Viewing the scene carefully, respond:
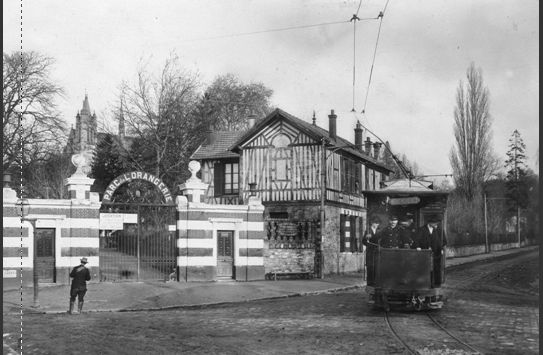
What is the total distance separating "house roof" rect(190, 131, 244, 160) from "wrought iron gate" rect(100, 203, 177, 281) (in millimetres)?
9620

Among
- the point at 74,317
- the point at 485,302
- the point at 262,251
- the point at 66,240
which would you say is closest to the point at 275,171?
the point at 262,251

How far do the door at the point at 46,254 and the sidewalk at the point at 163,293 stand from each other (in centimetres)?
66

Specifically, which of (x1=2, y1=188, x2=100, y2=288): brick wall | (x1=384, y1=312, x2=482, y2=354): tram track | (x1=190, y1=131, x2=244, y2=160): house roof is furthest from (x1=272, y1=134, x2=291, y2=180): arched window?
(x1=384, y1=312, x2=482, y2=354): tram track

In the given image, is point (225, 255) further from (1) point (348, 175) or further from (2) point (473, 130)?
(2) point (473, 130)

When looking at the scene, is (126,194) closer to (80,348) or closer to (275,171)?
(275,171)

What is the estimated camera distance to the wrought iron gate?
22.1 metres

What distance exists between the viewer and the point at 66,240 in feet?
68.2

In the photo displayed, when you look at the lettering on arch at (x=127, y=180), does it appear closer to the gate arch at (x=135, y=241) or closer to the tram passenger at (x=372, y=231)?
the gate arch at (x=135, y=241)

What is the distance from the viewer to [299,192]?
2864 cm

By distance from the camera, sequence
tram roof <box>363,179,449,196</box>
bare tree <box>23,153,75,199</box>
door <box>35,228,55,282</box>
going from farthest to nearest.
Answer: bare tree <box>23,153,75,199</box> < door <box>35,228,55,282</box> < tram roof <box>363,179,449,196</box>

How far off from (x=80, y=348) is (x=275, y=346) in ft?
9.97

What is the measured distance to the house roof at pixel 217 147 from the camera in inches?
1301

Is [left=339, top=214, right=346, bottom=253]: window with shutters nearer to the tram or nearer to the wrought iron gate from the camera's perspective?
the wrought iron gate

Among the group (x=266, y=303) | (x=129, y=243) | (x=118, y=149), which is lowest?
(x=266, y=303)
